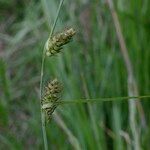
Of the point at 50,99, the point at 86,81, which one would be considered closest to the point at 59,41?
the point at 50,99

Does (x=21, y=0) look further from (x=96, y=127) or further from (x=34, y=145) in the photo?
(x=96, y=127)

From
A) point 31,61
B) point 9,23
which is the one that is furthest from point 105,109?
point 9,23

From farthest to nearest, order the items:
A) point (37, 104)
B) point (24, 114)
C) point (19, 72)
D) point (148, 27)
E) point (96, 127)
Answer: point (19, 72)
point (24, 114)
point (37, 104)
point (148, 27)
point (96, 127)

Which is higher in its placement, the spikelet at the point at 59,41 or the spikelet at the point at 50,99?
the spikelet at the point at 59,41

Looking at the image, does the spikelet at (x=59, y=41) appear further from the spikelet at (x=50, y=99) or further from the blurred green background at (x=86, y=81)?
the blurred green background at (x=86, y=81)

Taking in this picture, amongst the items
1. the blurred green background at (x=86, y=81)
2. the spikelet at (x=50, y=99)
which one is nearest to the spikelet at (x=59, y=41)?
the spikelet at (x=50, y=99)

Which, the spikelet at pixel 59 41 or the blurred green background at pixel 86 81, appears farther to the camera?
the blurred green background at pixel 86 81

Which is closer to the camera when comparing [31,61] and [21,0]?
[31,61]

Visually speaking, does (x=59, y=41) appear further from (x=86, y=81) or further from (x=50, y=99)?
(x=86, y=81)
